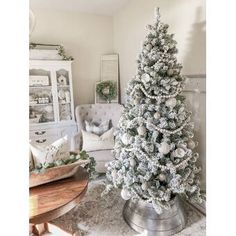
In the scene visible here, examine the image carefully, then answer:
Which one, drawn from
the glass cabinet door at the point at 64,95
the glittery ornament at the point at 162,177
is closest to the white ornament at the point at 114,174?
Result: the glittery ornament at the point at 162,177

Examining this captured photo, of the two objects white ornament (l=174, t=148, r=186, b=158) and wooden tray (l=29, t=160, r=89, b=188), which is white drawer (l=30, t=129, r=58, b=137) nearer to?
wooden tray (l=29, t=160, r=89, b=188)

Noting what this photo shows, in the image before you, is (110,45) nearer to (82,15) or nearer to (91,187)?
(82,15)

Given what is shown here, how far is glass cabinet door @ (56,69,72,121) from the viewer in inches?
147

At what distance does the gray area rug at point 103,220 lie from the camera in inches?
77.0

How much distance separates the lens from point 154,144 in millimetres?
1916

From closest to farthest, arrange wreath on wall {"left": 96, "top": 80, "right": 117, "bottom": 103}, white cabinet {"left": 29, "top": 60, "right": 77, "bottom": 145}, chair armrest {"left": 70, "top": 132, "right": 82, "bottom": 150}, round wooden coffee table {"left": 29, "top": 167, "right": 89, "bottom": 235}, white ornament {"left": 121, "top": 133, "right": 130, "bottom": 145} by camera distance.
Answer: round wooden coffee table {"left": 29, "top": 167, "right": 89, "bottom": 235}, white ornament {"left": 121, "top": 133, "right": 130, "bottom": 145}, chair armrest {"left": 70, "top": 132, "right": 82, "bottom": 150}, white cabinet {"left": 29, "top": 60, "right": 77, "bottom": 145}, wreath on wall {"left": 96, "top": 80, "right": 117, "bottom": 103}

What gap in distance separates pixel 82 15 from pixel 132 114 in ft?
8.71

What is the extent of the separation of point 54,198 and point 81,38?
309 cm

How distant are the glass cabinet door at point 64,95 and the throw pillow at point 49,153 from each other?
6.00 feet

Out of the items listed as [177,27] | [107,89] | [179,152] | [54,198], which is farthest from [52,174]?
[107,89]

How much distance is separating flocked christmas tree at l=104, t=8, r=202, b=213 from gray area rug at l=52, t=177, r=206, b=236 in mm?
280

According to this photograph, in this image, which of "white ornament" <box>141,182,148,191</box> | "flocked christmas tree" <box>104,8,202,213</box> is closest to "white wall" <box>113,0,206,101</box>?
"flocked christmas tree" <box>104,8,202,213</box>
